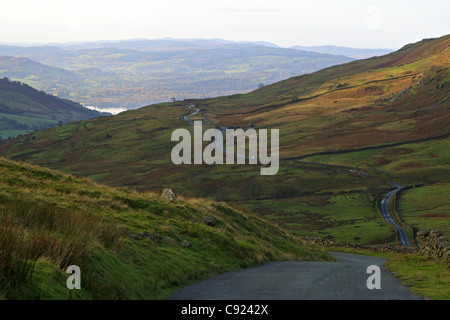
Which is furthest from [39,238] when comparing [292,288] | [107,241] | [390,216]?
[390,216]

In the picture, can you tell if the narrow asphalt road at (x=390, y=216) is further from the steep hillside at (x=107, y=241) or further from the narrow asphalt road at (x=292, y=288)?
the narrow asphalt road at (x=292, y=288)

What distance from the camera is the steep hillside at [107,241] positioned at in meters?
13.1

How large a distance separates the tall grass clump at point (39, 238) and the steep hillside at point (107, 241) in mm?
28

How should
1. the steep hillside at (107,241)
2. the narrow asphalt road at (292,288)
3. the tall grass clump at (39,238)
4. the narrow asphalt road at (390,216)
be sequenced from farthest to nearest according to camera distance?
the narrow asphalt road at (390,216) < the narrow asphalt road at (292,288) < the steep hillside at (107,241) < the tall grass clump at (39,238)

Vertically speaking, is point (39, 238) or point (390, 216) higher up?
point (39, 238)

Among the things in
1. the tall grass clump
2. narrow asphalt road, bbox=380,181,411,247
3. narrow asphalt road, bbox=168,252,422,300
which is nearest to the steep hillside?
the tall grass clump

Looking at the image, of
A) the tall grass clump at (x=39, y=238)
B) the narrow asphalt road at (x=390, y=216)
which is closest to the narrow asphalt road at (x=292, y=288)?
the tall grass clump at (x=39, y=238)

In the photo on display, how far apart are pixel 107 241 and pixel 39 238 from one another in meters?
5.38

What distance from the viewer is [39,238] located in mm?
14227

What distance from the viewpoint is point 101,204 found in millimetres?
28188

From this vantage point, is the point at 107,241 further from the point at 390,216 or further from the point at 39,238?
the point at 390,216
